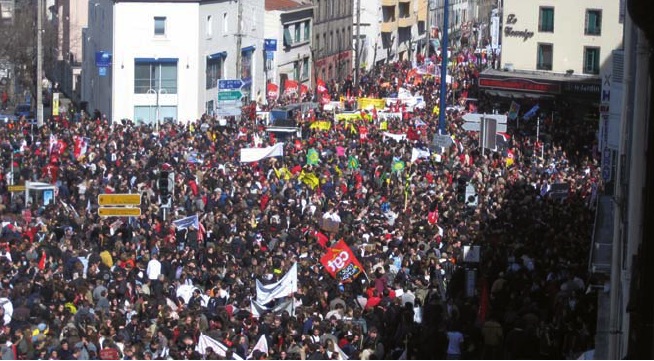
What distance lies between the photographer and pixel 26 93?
3155 inches

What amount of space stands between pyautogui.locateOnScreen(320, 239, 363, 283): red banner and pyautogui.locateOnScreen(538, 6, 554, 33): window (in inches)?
1625

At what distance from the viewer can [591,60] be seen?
62.1 metres

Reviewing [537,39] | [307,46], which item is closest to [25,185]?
[537,39]

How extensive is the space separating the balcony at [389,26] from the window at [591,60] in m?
34.2

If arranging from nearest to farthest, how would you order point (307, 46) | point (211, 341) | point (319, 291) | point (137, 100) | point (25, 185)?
point (211, 341) → point (319, 291) → point (25, 185) → point (137, 100) → point (307, 46)

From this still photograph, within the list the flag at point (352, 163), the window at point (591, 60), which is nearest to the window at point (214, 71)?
the window at point (591, 60)

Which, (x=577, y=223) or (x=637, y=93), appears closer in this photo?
(x=637, y=93)

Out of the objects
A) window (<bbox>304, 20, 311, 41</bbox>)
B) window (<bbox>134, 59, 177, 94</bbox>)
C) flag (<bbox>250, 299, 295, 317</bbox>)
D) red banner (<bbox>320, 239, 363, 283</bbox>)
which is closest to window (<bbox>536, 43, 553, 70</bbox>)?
window (<bbox>134, 59, 177, 94</bbox>)

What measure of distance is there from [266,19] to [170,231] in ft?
150

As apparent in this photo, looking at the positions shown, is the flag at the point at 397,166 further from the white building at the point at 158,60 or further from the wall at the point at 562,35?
the wall at the point at 562,35

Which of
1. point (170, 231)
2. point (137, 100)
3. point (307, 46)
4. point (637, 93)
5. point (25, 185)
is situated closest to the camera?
point (637, 93)

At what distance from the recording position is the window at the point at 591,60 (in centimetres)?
6162

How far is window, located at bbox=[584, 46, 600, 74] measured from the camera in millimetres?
61625

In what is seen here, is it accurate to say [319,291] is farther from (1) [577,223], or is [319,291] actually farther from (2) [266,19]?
(2) [266,19]
